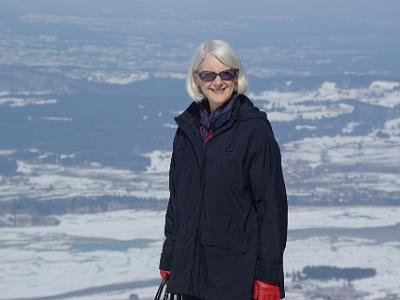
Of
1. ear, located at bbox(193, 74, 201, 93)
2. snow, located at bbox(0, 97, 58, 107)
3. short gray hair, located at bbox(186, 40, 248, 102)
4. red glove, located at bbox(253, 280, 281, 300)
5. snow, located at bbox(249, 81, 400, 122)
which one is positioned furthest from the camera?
snow, located at bbox(0, 97, 58, 107)

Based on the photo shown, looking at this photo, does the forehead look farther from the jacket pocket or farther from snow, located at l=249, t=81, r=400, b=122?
snow, located at l=249, t=81, r=400, b=122

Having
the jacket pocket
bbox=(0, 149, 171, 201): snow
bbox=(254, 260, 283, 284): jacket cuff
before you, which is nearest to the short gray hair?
the jacket pocket

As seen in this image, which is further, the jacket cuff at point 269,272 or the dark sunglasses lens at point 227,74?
the dark sunglasses lens at point 227,74

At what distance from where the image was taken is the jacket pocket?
4.11 metres

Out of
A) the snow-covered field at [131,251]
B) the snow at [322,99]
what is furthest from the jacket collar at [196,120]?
the snow at [322,99]

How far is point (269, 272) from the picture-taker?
4.05 m

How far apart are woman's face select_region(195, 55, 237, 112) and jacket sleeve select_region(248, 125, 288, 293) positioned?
0.70ft

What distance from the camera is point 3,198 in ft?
141

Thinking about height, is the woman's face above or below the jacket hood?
above

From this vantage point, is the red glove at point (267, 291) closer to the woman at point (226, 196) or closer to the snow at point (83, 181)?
Result: the woman at point (226, 196)

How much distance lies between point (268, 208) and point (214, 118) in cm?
35

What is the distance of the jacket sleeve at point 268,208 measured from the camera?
159 inches

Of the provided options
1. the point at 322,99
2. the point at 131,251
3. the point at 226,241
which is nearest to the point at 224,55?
the point at 226,241

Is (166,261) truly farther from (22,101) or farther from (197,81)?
(22,101)
